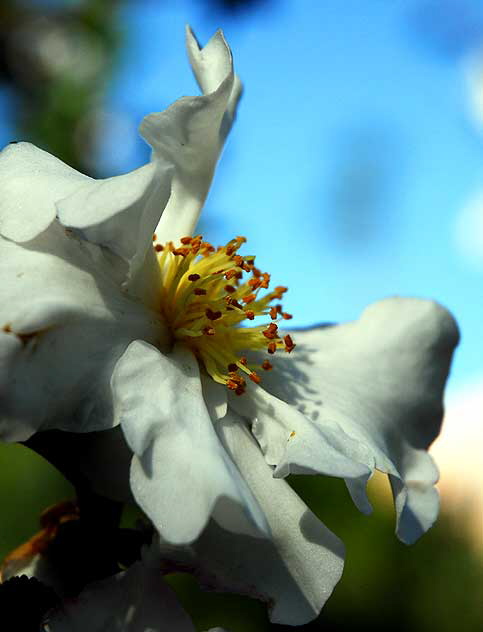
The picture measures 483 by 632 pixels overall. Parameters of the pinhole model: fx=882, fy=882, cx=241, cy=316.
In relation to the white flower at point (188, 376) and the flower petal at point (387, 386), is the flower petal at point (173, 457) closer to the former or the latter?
the white flower at point (188, 376)

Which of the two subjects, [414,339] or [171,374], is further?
[414,339]

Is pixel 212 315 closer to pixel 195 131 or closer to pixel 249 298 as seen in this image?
pixel 249 298

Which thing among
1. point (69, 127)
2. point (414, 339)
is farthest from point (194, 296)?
point (69, 127)

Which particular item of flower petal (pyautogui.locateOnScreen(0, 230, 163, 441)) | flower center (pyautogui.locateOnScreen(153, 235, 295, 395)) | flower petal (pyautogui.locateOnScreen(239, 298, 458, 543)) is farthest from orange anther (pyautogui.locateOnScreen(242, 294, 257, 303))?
flower petal (pyautogui.locateOnScreen(0, 230, 163, 441))

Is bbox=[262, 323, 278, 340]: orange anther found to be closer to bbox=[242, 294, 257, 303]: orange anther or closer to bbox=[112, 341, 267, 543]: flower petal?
bbox=[242, 294, 257, 303]: orange anther

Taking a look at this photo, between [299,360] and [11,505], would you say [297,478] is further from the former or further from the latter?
[299,360]

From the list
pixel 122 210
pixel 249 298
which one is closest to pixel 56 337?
Result: pixel 122 210

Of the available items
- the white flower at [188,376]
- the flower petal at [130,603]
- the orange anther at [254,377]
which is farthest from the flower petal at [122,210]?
the flower petal at [130,603]
